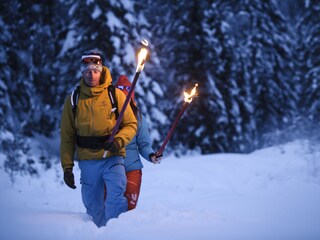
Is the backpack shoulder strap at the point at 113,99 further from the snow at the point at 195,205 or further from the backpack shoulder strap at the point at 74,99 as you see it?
the snow at the point at 195,205

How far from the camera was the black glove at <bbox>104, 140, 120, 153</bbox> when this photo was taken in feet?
14.2

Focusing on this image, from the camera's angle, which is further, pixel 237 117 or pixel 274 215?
pixel 237 117

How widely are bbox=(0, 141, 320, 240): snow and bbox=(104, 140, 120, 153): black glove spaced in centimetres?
84

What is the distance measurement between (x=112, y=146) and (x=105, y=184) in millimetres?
711

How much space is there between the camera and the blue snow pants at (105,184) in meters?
4.58

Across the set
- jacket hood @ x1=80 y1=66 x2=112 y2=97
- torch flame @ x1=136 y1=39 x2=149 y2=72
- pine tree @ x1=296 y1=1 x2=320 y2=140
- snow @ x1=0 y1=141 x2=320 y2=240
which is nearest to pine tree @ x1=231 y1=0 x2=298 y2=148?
pine tree @ x1=296 y1=1 x2=320 y2=140

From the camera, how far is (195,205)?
577 cm

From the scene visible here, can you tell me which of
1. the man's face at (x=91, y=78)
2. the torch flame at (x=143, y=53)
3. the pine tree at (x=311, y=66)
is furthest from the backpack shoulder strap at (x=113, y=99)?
the pine tree at (x=311, y=66)

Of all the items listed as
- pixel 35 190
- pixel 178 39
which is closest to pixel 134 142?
pixel 35 190

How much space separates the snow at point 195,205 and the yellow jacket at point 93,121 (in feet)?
2.76

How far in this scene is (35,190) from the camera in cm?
843

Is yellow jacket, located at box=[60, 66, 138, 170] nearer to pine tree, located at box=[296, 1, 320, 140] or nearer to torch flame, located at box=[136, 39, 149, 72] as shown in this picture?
torch flame, located at box=[136, 39, 149, 72]

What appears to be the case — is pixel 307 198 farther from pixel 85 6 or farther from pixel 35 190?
pixel 85 6

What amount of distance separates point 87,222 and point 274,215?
245 cm
